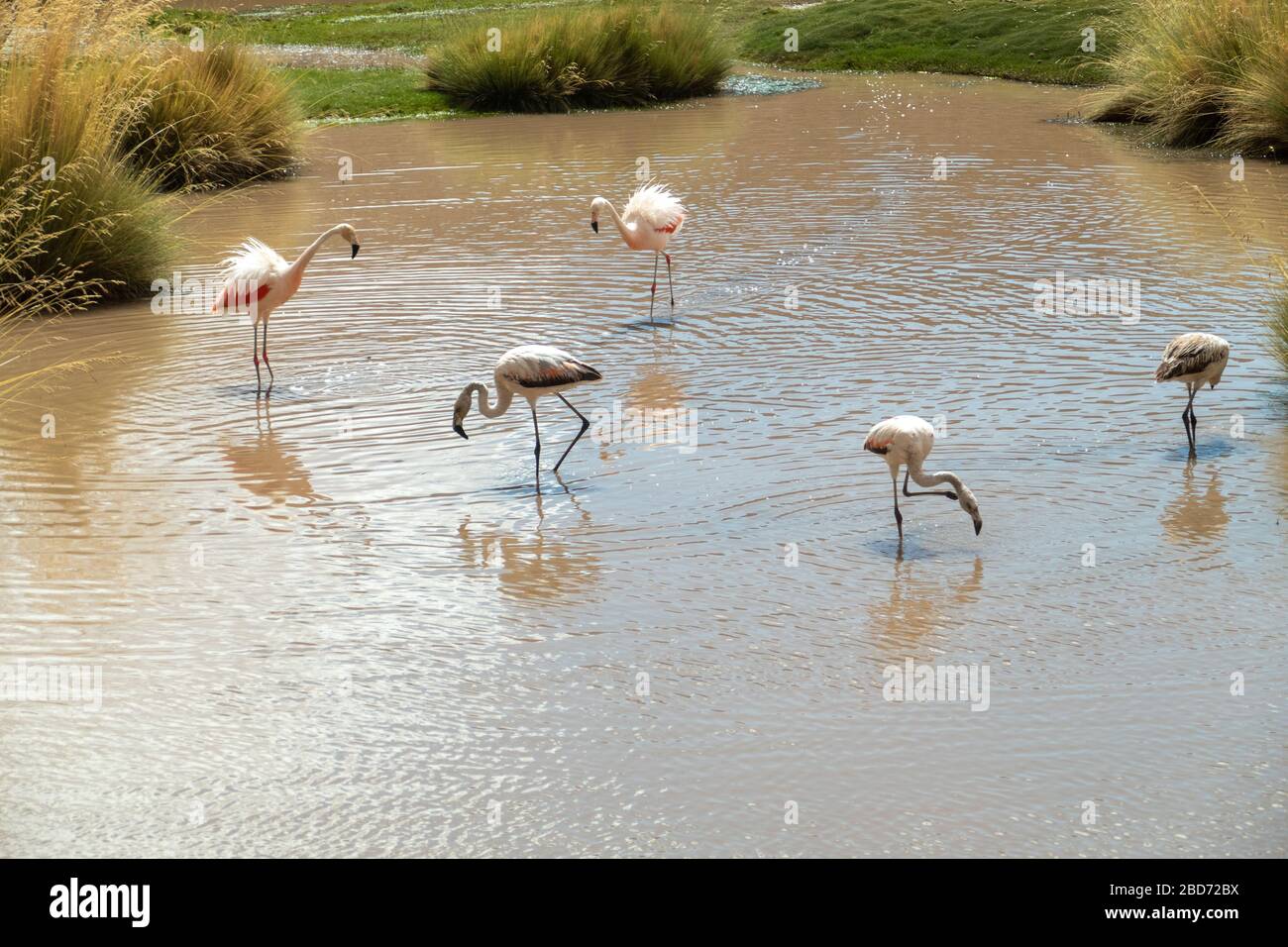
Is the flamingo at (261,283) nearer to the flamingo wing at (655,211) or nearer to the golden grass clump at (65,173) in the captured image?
the golden grass clump at (65,173)

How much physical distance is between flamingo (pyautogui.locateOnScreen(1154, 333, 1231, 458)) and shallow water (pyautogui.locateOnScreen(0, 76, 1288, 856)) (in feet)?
0.79

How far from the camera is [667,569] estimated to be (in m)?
6.16

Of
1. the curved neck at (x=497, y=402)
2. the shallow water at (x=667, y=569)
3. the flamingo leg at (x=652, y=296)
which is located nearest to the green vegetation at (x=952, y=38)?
the shallow water at (x=667, y=569)

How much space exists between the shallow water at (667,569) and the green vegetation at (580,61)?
874 cm

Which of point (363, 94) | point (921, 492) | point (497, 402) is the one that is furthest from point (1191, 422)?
point (363, 94)

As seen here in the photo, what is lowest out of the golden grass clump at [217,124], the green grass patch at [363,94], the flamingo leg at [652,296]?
the flamingo leg at [652,296]

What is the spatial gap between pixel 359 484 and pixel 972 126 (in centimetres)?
1216

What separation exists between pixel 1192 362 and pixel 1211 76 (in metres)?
9.88

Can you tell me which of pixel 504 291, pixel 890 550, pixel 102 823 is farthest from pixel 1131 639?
pixel 504 291

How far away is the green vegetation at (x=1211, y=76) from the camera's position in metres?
15.0

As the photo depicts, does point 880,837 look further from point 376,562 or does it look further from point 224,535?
point 224,535

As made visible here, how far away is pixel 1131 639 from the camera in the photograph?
17.7ft

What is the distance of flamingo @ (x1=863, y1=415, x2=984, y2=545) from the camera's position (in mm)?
6305

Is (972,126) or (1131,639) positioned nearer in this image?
(1131,639)
